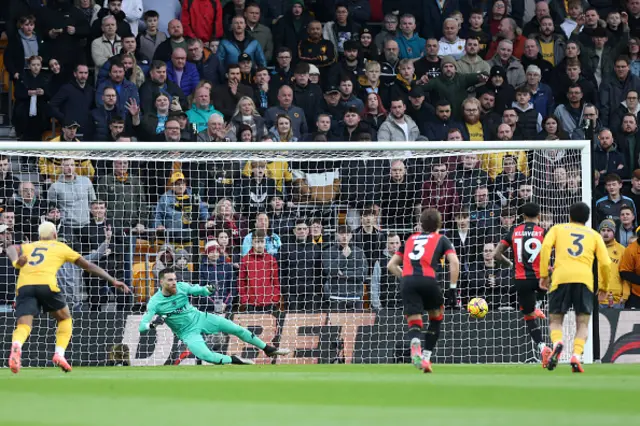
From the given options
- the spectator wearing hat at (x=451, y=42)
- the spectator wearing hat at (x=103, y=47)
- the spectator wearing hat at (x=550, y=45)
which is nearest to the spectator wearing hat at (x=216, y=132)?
the spectator wearing hat at (x=103, y=47)

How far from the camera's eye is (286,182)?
1653cm

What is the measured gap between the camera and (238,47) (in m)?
19.0

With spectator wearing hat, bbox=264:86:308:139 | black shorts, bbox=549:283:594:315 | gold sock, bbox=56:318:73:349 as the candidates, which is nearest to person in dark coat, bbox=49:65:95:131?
spectator wearing hat, bbox=264:86:308:139

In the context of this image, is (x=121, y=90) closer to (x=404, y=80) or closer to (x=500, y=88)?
(x=404, y=80)

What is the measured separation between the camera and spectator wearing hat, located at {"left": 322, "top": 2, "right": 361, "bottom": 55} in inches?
774

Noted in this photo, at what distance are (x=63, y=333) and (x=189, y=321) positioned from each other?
1.93 m

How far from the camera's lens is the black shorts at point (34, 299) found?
13245 mm

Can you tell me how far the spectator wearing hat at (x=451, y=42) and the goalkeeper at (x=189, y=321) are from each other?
23.6 ft

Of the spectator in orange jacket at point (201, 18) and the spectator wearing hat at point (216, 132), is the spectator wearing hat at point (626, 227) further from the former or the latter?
the spectator in orange jacket at point (201, 18)

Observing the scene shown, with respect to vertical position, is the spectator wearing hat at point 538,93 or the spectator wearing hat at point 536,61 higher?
the spectator wearing hat at point 536,61

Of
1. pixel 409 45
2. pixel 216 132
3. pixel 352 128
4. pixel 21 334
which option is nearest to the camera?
pixel 21 334

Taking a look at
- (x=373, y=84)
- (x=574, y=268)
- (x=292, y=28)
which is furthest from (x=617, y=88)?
(x=574, y=268)

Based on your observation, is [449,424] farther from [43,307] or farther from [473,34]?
[473,34]

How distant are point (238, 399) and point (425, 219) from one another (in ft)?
14.3
